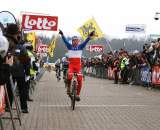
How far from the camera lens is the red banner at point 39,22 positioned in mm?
26266

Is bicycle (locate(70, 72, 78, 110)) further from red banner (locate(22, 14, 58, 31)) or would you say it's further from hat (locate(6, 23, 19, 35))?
red banner (locate(22, 14, 58, 31))

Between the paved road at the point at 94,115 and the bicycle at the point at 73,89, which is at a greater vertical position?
the bicycle at the point at 73,89

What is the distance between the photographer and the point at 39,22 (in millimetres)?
26500

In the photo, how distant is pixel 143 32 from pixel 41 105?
24.0 m

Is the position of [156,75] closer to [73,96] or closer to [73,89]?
[73,89]

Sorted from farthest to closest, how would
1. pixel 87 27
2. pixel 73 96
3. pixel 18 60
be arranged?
pixel 87 27, pixel 73 96, pixel 18 60

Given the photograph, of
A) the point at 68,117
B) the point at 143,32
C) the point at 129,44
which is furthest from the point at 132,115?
the point at 129,44

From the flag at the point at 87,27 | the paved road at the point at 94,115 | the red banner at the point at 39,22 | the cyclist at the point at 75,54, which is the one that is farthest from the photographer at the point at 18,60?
the flag at the point at 87,27

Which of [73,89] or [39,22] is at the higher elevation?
[39,22]

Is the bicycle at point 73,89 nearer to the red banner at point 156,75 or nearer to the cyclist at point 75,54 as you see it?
the cyclist at point 75,54

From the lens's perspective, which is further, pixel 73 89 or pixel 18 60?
pixel 73 89

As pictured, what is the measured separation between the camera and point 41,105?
1727 cm

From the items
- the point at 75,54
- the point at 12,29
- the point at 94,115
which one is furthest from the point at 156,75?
the point at 12,29

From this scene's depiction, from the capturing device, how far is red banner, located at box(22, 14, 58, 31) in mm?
26266
